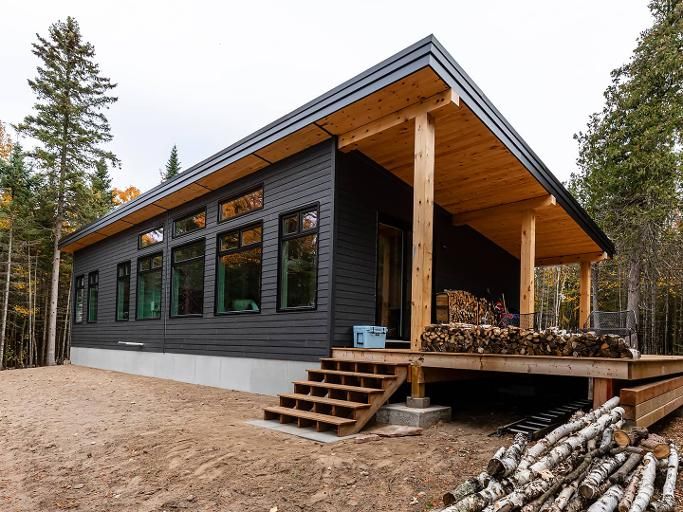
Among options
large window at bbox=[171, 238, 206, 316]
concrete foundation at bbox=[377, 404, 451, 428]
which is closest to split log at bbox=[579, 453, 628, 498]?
concrete foundation at bbox=[377, 404, 451, 428]

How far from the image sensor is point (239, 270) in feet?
25.2

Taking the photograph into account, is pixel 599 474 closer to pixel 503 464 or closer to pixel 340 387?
pixel 503 464

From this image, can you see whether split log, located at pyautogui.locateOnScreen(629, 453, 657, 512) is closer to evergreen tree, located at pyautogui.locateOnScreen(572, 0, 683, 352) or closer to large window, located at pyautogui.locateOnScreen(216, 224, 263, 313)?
large window, located at pyautogui.locateOnScreen(216, 224, 263, 313)

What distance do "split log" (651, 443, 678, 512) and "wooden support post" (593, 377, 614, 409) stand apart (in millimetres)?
672

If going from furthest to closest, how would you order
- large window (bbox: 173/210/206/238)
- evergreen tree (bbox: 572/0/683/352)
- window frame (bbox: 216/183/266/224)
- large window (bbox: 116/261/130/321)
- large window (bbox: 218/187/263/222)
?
evergreen tree (bbox: 572/0/683/352), large window (bbox: 116/261/130/321), large window (bbox: 173/210/206/238), large window (bbox: 218/187/263/222), window frame (bbox: 216/183/266/224)

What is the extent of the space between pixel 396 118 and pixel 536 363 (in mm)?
2988

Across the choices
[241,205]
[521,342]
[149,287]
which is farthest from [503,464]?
[149,287]

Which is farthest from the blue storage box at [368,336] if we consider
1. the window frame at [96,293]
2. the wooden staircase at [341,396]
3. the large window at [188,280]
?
the window frame at [96,293]

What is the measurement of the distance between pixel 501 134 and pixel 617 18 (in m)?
13.4

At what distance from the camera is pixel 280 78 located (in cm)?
2570

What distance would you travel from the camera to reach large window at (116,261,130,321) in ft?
37.3

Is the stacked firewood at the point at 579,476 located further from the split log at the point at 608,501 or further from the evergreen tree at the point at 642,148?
the evergreen tree at the point at 642,148

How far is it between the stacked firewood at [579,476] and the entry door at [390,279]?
3911mm

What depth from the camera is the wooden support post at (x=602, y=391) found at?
3.77 metres
